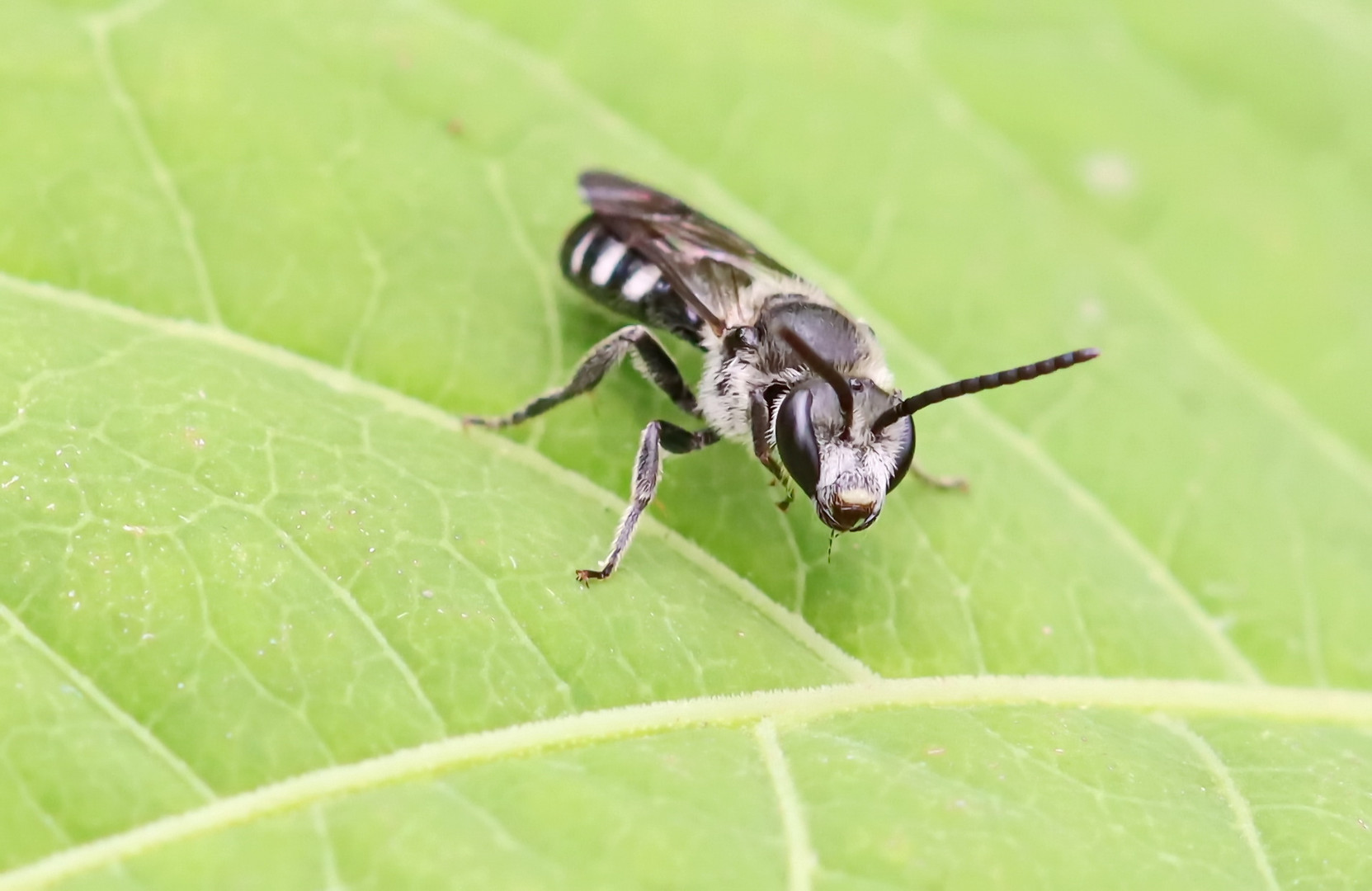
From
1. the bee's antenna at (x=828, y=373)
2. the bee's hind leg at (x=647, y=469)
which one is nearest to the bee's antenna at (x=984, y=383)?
the bee's antenna at (x=828, y=373)

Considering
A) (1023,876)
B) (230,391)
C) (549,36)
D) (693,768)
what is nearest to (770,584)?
(693,768)

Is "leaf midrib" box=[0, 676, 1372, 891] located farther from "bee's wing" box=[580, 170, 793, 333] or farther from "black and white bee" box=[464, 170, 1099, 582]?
"bee's wing" box=[580, 170, 793, 333]

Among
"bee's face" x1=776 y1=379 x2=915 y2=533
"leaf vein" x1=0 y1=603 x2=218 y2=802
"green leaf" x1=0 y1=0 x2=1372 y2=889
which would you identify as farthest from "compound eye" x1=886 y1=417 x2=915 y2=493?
"leaf vein" x1=0 y1=603 x2=218 y2=802

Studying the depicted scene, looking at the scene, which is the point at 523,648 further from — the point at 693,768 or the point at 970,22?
the point at 970,22

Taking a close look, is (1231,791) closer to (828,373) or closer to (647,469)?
(828,373)

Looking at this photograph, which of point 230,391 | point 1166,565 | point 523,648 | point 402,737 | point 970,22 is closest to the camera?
point 402,737

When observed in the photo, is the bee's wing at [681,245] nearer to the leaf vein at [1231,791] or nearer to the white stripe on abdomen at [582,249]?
the white stripe on abdomen at [582,249]
